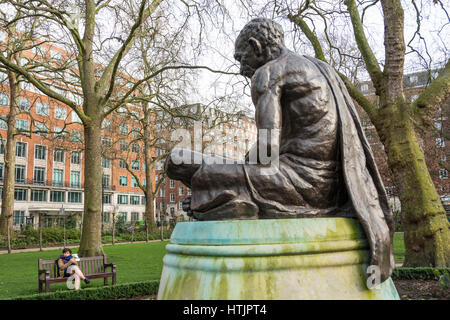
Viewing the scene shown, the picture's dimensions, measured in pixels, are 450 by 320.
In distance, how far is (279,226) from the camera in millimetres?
2602

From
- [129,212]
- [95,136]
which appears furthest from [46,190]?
[95,136]

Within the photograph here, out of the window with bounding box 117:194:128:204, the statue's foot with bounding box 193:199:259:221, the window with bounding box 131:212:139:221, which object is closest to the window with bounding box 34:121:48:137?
the statue's foot with bounding box 193:199:259:221

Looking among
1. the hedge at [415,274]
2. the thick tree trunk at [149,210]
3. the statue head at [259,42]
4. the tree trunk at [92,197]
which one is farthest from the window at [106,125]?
the statue head at [259,42]

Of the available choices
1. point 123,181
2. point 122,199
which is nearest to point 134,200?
point 122,199

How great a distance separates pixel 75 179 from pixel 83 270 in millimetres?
47940

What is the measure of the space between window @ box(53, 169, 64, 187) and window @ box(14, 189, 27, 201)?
438cm

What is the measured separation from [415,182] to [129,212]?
5845cm

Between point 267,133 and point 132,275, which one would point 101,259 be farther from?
point 267,133

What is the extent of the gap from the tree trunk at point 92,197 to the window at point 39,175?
4019 cm

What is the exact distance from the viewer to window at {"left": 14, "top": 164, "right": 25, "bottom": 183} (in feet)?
153

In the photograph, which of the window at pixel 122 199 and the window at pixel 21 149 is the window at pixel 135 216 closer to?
the window at pixel 122 199
